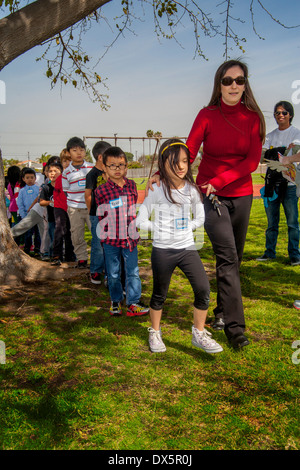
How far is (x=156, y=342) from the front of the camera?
139 inches

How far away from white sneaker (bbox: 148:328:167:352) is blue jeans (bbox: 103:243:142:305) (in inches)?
37.6

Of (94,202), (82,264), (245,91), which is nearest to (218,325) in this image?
(245,91)

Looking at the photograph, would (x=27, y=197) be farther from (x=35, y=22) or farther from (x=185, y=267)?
(x=185, y=267)

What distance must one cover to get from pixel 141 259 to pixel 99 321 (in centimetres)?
294

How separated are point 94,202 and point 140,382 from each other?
299cm

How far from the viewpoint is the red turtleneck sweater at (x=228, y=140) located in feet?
11.1

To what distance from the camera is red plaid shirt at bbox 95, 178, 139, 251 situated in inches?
171

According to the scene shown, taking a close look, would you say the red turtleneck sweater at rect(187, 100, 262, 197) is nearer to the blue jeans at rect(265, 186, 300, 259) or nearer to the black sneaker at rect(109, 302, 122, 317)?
the black sneaker at rect(109, 302, 122, 317)

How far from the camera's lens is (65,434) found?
2451 mm

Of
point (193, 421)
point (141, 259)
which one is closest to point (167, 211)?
point (193, 421)

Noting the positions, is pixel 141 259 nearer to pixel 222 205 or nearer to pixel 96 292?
pixel 96 292

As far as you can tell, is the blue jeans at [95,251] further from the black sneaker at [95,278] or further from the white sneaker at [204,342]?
the white sneaker at [204,342]

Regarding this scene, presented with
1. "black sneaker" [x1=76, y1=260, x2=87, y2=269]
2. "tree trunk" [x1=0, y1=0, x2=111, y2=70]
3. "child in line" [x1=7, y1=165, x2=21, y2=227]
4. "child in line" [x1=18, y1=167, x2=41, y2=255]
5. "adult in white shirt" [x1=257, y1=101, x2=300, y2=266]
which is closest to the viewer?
"tree trunk" [x1=0, y1=0, x2=111, y2=70]

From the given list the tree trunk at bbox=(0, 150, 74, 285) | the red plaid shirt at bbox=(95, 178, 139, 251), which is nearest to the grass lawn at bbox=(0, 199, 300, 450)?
the tree trunk at bbox=(0, 150, 74, 285)
